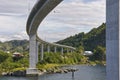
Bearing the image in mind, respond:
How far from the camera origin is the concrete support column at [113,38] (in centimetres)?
1146

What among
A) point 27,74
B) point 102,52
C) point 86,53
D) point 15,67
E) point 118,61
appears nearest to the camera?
point 118,61

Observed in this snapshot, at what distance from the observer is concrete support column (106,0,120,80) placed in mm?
11461

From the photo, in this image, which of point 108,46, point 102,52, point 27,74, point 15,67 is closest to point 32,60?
point 27,74

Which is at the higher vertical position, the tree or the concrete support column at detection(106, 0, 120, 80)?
the concrete support column at detection(106, 0, 120, 80)

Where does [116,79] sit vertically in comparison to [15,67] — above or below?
above

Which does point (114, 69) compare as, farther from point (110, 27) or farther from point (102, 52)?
point (102, 52)

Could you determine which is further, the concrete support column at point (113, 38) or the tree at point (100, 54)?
the tree at point (100, 54)

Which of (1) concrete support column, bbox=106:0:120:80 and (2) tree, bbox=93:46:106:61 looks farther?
(2) tree, bbox=93:46:106:61

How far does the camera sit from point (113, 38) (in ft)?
38.2

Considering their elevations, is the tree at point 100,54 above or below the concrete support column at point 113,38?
below

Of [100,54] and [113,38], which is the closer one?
[113,38]

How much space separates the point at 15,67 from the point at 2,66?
4.81 meters

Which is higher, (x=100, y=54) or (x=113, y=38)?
(x=113, y=38)

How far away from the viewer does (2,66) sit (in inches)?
3642
